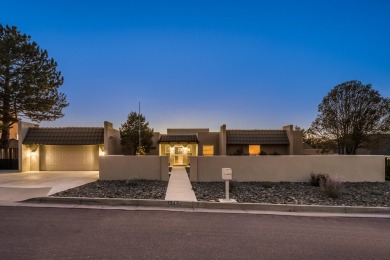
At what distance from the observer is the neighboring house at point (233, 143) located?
81.0ft

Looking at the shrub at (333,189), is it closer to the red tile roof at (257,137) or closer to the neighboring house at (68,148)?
the red tile roof at (257,137)

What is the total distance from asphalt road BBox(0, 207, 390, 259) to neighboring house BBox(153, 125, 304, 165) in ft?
56.5

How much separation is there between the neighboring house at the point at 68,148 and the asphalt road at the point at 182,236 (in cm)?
1266

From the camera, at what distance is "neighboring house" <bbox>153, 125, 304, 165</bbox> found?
81.0ft

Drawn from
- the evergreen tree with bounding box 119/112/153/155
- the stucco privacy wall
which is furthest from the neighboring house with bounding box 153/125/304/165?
the stucco privacy wall

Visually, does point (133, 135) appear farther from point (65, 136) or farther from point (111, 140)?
point (65, 136)

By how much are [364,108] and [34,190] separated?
24516 millimetres

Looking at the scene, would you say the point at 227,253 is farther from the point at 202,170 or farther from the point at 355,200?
the point at 202,170

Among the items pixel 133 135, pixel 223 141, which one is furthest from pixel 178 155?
pixel 133 135

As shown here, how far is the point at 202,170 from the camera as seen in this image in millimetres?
14422

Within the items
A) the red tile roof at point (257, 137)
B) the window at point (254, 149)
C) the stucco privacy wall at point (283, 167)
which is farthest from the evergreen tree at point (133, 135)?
the window at point (254, 149)

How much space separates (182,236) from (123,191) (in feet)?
19.8

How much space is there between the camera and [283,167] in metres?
14.5

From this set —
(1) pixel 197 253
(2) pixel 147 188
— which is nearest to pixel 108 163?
(2) pixel 147 188
